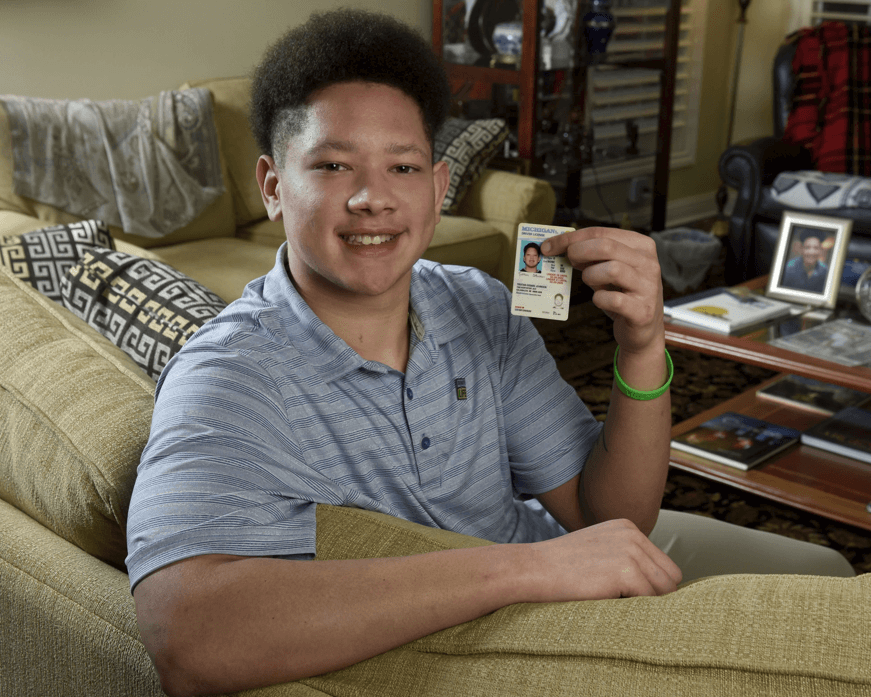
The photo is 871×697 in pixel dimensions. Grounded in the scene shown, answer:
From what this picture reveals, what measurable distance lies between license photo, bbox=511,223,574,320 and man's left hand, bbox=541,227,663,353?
0.27 feet

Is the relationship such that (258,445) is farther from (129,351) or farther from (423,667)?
(129,351)

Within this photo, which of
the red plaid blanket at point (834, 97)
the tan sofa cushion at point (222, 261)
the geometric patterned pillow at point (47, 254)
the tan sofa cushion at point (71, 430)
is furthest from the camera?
the red plaid blanket at point (834, 97)

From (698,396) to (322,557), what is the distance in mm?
2316

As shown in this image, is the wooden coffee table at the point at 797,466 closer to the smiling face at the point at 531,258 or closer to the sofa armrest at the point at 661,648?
the smiling face at the point at 531,258

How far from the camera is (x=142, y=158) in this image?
2859 mm

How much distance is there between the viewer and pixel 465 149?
3.28 meters

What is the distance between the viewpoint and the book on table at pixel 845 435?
201 centimetres

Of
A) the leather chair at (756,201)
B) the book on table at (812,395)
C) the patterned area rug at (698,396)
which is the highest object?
the leather chair at (756,201)

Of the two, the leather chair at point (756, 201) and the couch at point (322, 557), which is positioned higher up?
the couch at point (322, 557)

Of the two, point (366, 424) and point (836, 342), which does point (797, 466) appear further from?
point (366, 424)

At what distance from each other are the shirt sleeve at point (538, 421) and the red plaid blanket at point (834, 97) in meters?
3.37

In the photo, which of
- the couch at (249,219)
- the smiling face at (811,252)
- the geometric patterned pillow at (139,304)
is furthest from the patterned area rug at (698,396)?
the geometric patterned pillow at (139,304)

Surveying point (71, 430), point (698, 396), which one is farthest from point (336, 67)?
point (698, 396)

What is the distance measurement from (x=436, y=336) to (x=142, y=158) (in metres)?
2.21
